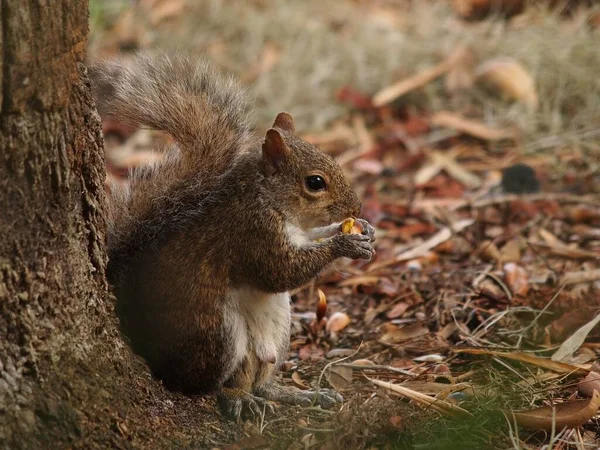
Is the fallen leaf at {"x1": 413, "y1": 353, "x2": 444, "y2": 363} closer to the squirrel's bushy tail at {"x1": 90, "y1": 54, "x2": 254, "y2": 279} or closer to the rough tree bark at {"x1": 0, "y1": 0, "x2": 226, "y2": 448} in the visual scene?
the squirrel's bushy tail at {"x1": 90, "y1": 54, "x2": 254, "y2": 279}

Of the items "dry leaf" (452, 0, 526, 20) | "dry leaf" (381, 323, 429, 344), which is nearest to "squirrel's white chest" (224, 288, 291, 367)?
"dry leaf" (381, 323, 429, 344)

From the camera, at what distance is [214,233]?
2.72 metres

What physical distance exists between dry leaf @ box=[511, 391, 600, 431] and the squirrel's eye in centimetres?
98

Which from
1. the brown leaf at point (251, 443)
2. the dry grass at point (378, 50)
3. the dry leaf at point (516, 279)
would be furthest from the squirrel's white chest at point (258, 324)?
the dry grass at point (378, 50)

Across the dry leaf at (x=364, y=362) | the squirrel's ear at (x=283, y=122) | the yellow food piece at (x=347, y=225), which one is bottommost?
the dry leaf at (x=364, y=362)

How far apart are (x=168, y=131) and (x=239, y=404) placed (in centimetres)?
84

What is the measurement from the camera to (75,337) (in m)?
2.22

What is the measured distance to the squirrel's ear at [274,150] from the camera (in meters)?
2.88

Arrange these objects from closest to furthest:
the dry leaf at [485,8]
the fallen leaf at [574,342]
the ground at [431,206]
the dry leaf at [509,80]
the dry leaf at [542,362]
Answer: the ground at [431,206]
the dry leaf at [542,362]
the fallen leaf at [574,342]
the dry leaf at [509,80]
the dry leaf at [485,8]

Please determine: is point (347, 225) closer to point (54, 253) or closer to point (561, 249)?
A: point (54, 253)

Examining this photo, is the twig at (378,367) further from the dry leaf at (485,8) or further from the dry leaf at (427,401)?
the dry leaf at (485,8)

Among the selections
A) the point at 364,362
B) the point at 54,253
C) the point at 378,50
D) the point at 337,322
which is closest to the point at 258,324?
the point at 364,362

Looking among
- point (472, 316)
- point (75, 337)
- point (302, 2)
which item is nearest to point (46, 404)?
point (75, 337)

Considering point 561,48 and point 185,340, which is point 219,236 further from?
point 561,48
